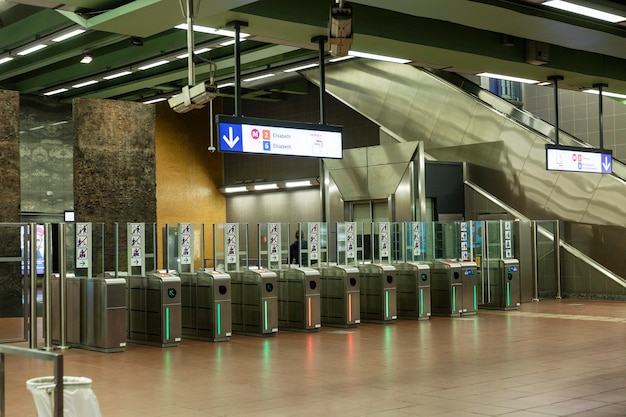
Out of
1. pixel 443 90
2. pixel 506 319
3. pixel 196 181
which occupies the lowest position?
pixel 506 319

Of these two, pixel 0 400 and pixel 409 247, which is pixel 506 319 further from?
pixel 0 400

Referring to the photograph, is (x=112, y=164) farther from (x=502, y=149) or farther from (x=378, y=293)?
(x=502, y=149)

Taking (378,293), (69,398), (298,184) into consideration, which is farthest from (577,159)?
(298,184)

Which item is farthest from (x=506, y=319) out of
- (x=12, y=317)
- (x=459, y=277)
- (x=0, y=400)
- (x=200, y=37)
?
(x=0, y=400)

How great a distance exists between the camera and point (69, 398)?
4.49 metres

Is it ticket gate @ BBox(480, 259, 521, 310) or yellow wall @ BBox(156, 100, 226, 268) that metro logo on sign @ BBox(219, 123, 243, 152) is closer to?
ticket gate @ BBox(480, 259, 521, 310)

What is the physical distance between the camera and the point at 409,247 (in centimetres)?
1485

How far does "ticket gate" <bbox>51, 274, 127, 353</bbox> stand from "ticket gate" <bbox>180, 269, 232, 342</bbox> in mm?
1353

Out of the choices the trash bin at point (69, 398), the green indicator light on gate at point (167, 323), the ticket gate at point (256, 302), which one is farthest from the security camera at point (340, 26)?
the ticket gate at point (256, 302)

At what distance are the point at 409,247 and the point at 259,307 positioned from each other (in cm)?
380

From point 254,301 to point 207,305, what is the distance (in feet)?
2.58

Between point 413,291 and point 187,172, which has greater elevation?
point 187,172

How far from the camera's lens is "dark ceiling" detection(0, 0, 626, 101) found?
827cm

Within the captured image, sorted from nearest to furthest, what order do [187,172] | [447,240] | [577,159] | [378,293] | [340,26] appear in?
1. [340,26]
2. [577,159]
3. [378,293]
4. [447,240]
5. [187,172]
